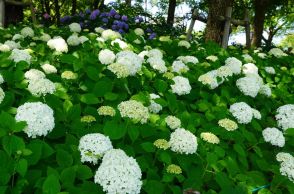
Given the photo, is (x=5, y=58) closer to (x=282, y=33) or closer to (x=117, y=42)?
(x=117, y=42)

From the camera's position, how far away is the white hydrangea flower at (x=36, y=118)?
253 centimetres

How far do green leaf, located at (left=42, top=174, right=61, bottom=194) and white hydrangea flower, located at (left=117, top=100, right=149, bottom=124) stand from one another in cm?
81

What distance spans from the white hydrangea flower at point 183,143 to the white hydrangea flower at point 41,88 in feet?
3.32

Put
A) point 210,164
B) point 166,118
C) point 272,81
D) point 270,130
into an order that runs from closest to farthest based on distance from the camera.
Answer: point 210,164
point 166,118
point 270,130
point 272,81

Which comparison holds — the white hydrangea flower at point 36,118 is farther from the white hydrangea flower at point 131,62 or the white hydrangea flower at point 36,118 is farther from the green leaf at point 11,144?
the white hydrangea flower at point 131,62

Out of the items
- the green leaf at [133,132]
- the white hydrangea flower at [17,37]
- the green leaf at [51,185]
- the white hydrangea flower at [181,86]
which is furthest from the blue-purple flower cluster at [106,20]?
the green leaf at [51,185]

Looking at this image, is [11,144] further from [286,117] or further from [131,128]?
[286,117]

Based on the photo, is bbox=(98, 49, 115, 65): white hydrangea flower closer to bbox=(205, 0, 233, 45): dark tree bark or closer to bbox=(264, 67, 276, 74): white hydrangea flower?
bbox=(264, 67, 276, 74): white hydrangea flower

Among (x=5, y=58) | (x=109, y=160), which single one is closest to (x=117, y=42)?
(x=5, y=58)

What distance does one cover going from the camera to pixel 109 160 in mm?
2344

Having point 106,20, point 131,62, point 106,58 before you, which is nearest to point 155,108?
point 131,62

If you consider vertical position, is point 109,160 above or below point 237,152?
above

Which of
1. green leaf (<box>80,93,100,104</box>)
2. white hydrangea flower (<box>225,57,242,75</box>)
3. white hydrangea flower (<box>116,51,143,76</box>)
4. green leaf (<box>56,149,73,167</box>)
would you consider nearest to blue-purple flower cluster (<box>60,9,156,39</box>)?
white hydrangea flower (<box>225,57,242,75</box>)

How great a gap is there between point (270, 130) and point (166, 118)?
97cm
